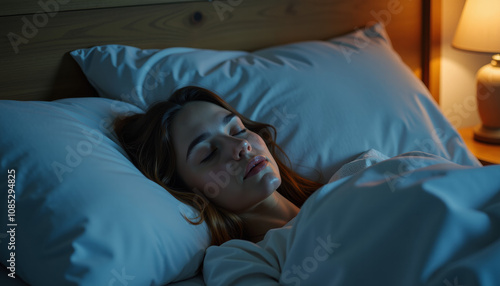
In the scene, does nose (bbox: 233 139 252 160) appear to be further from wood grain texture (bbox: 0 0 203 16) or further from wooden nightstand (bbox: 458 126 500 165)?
wooden nightstand (bbox: 458 126 500 165)

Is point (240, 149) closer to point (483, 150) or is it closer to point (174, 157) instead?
point (174, 157)

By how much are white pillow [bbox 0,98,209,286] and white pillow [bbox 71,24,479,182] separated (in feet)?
1.09

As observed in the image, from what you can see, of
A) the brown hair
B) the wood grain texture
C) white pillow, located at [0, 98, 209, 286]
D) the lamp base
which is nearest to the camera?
white pillow, located at [0, 98, 209, 286]

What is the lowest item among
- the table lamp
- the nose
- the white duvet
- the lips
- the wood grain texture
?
the table lamp

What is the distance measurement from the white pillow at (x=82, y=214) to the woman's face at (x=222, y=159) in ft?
0.37

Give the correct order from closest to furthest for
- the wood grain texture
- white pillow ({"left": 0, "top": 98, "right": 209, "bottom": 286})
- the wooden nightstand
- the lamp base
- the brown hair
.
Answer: white pillow ({"left": 0, "top": 98, "right": 209, "bottom": 286}) → the brown hair → the wood grain texture → the wooden nightstand → the lamp base

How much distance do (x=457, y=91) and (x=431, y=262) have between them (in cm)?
151

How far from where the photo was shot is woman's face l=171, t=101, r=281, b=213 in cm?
112

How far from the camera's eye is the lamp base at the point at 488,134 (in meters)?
1.73

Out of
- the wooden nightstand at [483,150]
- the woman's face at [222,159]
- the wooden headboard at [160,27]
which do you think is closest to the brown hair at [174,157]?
the woman's face at [222,159]

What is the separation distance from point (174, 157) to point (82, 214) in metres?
0.32

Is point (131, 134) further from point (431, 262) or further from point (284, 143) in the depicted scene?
point (431, 262)

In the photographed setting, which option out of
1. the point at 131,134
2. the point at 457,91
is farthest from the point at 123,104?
the point at 457,91

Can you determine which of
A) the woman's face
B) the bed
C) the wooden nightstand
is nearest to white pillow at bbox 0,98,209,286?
the bed
